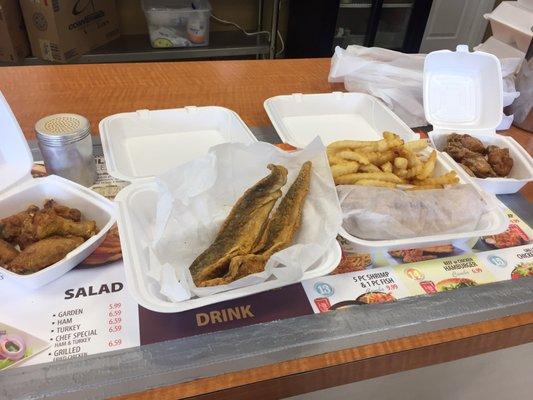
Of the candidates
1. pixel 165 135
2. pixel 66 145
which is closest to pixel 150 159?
pixel 165 135

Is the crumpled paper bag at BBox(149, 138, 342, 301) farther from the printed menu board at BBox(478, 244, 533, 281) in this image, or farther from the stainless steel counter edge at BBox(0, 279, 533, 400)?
the printed menu board at BBox(478, 244, 533, 281)

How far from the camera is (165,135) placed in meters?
1.06

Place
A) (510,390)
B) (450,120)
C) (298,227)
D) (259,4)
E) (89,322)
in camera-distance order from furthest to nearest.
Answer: (259,4)
(450,120)
(510,390)
(298,227)
(89,322)

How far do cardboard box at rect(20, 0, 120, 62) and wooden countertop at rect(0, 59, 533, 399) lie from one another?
0.90 metres

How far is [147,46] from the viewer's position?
2.54 meters

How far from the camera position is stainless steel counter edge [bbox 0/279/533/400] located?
1.71ft

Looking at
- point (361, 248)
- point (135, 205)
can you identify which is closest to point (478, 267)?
point (361, 248)

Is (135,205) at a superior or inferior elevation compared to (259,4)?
superior

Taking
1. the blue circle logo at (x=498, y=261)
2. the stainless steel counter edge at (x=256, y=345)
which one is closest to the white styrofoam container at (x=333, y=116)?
the blue circle logo at (x=498, y=261)

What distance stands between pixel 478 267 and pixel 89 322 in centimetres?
64

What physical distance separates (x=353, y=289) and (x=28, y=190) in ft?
1.88

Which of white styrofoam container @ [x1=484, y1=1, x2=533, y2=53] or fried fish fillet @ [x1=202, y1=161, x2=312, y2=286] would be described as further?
white styrofoam container @ [x1=484, y1=1, x2=533, y2=53]

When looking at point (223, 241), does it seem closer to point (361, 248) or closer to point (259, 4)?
point (361, 248)

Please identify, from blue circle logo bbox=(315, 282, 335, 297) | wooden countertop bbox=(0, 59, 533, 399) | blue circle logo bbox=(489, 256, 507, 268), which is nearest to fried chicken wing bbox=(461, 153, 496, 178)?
wooden countertop bbox=(0, 59, 533, 399)
